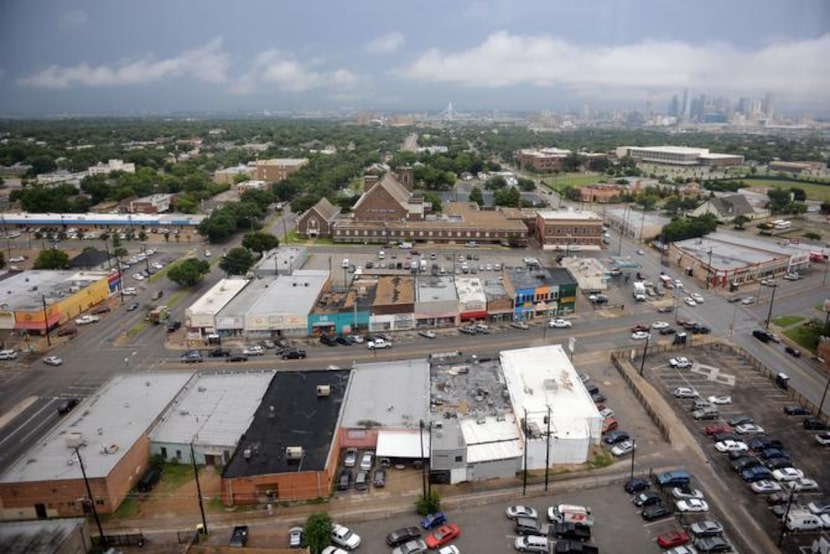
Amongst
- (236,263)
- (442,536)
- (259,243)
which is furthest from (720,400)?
(259,243)

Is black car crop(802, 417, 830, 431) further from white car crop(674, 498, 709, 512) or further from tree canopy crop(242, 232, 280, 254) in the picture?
tree canopy crop(242, 232, 280, 254)

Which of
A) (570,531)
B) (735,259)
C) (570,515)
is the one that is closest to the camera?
(570,531)

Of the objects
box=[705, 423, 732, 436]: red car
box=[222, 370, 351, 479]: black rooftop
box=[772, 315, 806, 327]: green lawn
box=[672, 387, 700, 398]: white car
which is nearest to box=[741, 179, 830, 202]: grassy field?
box=[772, 315, 806, 327]: green lawn

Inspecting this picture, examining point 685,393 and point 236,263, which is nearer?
point 685,393

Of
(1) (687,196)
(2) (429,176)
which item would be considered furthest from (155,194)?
(1) (687,196)

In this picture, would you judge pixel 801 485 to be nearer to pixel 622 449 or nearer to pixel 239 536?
pixel 622 449

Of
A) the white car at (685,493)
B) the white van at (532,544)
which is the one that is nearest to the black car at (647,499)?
the white car at (685,493)
